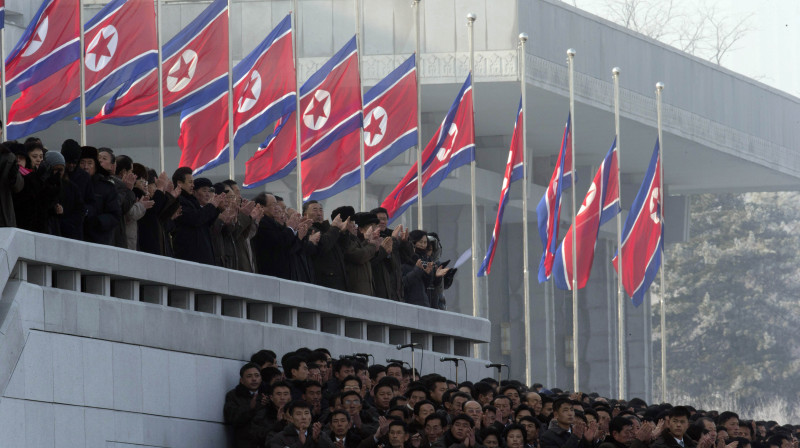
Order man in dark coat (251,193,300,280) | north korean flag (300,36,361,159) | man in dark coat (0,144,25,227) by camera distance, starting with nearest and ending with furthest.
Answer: man in dark coat (0,144,25,227) < man in dark coat (251,193,300,280) < north korean flag (300,36,361,159)

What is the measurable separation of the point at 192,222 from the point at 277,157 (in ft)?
19.3

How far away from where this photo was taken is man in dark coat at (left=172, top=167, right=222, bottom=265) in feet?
53.3

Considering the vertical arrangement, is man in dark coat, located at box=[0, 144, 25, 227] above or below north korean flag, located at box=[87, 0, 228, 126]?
below

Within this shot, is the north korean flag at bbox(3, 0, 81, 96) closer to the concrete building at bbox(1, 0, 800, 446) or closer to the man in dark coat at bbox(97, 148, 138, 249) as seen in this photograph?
the man in dark coat at bbox(97, 148, 138, 249)

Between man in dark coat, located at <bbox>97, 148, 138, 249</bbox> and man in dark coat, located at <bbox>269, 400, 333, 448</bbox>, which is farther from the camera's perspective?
man in dark coat, located at <bbox>97, 148, 138, 249</bbox>

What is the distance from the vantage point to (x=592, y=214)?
2683 centimetres

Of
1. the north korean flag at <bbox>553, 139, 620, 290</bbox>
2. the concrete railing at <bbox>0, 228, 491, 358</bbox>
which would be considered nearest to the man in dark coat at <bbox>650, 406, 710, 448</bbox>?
the concrete railing at <bbox>0, 228, 491, 358</bbox>

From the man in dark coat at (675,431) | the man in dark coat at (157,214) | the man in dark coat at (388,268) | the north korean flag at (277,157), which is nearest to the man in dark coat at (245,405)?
the man in dark coat at (157,214)

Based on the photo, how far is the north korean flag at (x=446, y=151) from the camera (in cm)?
2453

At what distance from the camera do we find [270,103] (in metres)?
21.8

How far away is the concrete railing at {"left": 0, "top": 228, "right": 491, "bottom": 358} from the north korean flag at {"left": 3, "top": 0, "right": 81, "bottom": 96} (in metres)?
3.44

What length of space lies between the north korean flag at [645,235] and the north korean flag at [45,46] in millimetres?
11139

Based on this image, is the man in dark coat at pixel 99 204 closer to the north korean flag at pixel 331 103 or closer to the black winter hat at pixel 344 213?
the black winter hat at pixel 344 213

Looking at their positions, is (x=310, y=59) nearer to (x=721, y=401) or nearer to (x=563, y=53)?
(x=563, y=53)
